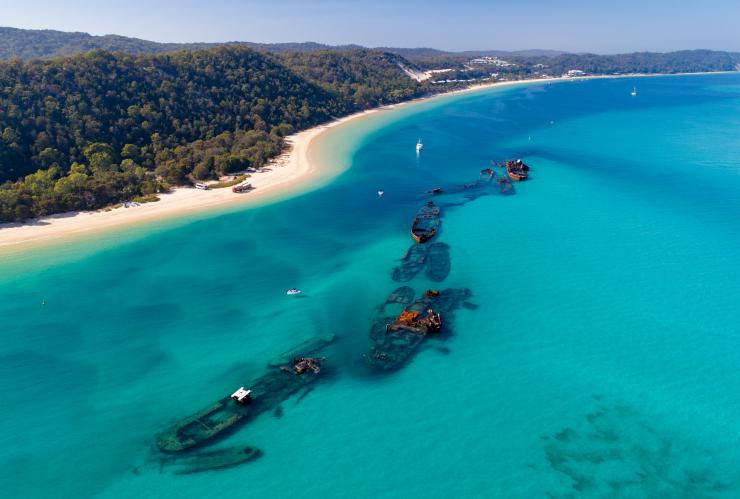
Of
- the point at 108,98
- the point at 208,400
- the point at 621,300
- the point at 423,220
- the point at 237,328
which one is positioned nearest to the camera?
the point at 208,400

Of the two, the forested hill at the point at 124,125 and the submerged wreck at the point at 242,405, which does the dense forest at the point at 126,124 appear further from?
the submerged wreck at the point at 242,405

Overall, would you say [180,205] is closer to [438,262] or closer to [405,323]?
[438,262]

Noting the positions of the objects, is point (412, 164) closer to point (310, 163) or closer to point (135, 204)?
point (310, 163)

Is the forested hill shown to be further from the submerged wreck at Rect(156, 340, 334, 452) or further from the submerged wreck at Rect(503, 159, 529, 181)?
the submerged wreck at Rect(503, 159, 529, 181)

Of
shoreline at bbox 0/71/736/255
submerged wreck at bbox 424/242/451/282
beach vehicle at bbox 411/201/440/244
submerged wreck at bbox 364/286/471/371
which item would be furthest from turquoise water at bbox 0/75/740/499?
shoreline at bbox 0/71/736/255

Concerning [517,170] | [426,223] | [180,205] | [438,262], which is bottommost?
[438,262]

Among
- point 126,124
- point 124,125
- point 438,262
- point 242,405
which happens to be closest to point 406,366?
point 242,405

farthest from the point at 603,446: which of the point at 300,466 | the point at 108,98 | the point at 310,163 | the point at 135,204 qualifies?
the point at 108,98
